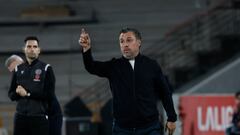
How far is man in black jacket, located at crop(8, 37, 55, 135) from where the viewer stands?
10148 mm

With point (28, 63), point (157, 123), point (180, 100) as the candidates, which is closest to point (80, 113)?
point (180, 100)

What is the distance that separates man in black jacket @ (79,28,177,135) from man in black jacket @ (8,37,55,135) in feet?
4.62

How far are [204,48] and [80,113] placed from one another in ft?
12.5

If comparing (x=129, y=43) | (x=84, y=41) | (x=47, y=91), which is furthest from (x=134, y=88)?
(x=47, y=91)

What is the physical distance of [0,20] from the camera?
872 inches

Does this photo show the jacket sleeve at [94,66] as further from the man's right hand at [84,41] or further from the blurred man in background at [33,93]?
the blurred man in background at [33,93]

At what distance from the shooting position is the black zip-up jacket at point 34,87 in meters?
10.1

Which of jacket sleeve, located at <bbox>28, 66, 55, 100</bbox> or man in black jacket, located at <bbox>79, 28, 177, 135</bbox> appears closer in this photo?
man in black jacket, located at <bbox>79, 28, 177, 135</bbox>

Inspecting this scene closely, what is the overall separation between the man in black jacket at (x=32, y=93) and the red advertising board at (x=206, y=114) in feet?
22.7

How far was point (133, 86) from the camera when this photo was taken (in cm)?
888

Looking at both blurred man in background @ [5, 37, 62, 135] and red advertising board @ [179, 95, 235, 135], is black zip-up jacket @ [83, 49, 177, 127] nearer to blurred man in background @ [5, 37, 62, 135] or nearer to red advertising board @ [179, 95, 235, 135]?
blurred man in background @ [5, 37, 62, 135]

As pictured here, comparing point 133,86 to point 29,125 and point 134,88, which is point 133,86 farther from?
point 29,125

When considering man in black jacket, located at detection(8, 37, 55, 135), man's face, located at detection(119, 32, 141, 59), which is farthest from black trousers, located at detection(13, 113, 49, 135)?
man's face, located at detection(119, 32, 141, 59)

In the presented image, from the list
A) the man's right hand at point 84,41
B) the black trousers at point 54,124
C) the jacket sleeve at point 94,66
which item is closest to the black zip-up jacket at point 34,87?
the black trousers at point 54,124
